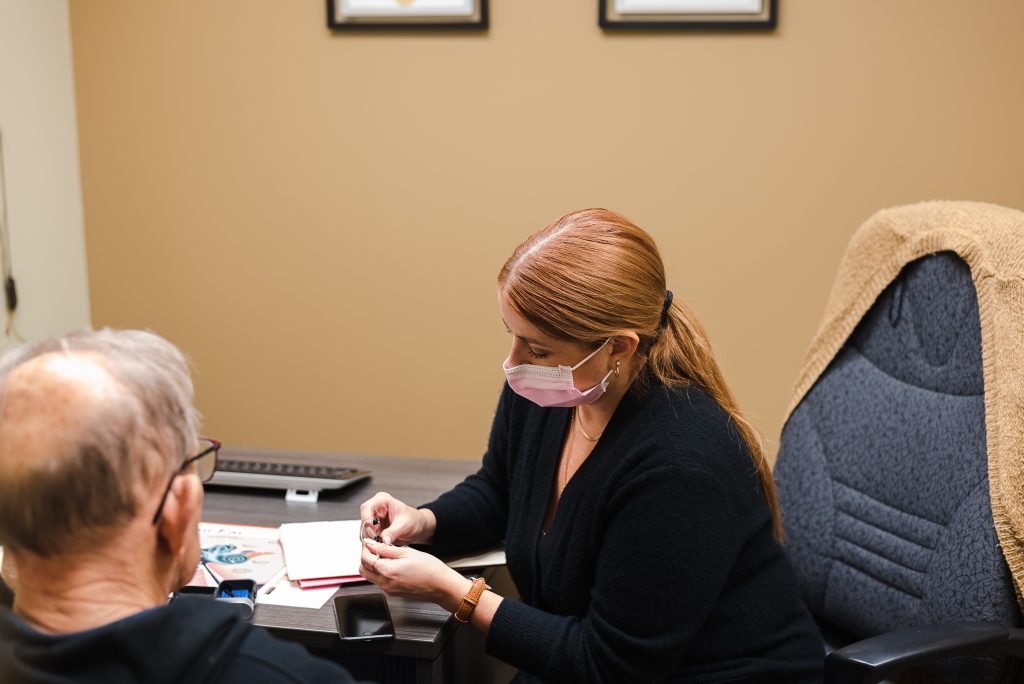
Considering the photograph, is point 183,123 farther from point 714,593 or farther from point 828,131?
point 714,593

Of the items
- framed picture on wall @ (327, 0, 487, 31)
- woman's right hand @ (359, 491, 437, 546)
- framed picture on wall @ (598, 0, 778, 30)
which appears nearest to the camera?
woman's right hand @ (359, 491, 437, 546)

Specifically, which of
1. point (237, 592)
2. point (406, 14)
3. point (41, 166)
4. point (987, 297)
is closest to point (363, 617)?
point (237, 592)

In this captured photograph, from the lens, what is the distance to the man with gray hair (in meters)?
0.72

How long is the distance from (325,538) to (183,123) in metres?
1.57

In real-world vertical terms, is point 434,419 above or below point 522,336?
below

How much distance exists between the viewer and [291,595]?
1.25m

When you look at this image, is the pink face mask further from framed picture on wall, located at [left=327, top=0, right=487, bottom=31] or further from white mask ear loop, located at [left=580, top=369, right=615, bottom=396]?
framed picture on wall, located at [left=327, top=0, right=487, bottom=31]

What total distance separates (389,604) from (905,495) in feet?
2.79

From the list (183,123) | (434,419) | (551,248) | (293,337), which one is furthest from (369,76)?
(551,248)

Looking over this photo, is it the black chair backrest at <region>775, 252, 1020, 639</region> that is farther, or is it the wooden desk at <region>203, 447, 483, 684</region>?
the black chair backrest at <region>775, 252, 1020, 639</region>

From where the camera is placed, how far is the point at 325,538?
4.61ft

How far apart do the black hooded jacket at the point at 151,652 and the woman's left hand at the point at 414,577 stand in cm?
44

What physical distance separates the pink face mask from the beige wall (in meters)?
1.15

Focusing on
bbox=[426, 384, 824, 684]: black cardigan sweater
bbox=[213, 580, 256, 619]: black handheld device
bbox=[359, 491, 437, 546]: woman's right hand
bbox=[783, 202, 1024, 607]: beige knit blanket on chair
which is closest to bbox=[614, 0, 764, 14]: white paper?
bbox=[783, 202, 1024, 607]: beige knit blanket on chair
